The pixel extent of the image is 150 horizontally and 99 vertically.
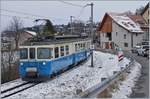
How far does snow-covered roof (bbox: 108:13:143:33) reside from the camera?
75.5 meters

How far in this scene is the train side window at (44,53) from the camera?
78.6ft

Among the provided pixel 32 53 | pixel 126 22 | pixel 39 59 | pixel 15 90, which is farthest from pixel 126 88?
pixel 126 22

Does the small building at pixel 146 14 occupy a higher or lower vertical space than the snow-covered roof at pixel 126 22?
higher

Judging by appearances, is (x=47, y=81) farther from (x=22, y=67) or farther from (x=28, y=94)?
(x=28, y=94)

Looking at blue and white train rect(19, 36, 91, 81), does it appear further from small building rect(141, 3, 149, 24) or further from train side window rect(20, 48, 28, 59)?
small building rect(141, 3, 149, 24)

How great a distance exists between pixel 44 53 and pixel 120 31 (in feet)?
177

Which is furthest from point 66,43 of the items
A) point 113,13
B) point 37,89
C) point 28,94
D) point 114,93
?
point 113,13

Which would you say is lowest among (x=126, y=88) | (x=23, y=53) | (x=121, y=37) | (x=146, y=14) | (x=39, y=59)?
(x=126, y=88)

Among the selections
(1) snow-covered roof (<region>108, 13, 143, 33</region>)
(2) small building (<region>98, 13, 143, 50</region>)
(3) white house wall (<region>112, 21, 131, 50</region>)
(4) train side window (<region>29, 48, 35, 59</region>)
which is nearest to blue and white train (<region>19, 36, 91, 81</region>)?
(4) train side window (<region>29, 48, 35, 59</region>)

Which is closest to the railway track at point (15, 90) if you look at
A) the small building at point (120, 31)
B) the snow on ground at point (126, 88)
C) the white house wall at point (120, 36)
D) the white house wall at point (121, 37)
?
the snow on ground at point (126, 88)

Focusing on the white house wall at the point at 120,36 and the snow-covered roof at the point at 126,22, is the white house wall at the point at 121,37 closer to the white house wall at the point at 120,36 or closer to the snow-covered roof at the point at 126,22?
the white house wall at the point at 120,36

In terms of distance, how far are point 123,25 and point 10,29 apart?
22.4m

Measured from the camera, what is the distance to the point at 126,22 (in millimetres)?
77500

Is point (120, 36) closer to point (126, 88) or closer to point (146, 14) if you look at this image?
point (146, 14)
